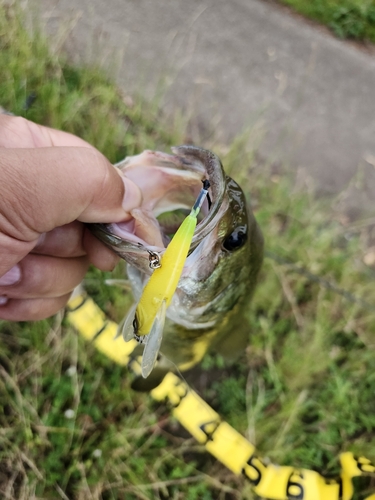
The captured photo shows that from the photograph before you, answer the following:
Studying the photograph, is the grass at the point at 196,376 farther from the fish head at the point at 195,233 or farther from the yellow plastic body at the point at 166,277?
the yellow plastic body at the point at 166,277

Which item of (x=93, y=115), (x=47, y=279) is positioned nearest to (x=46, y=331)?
(x=47, y=279)

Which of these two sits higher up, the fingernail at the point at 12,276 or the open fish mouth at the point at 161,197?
the open fish mouth at the point at 161,197

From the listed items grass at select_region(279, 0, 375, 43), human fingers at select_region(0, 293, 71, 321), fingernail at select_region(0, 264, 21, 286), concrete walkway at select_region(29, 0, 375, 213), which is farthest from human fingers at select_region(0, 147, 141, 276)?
grass at select_region(279, 0, 375, 43)

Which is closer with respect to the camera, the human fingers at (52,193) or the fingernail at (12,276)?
the human fingers at (52,193)

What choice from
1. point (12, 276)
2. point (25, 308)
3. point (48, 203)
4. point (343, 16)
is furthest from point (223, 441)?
point (343, 16)

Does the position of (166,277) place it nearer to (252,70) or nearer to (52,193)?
(52,193)

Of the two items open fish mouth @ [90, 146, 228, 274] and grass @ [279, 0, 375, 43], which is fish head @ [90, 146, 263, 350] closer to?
open fish mouth @ [90, 146, 228, 274]

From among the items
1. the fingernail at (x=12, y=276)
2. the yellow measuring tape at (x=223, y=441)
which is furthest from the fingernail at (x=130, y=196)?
the yellow measuring tape at (x=223, y=441)
